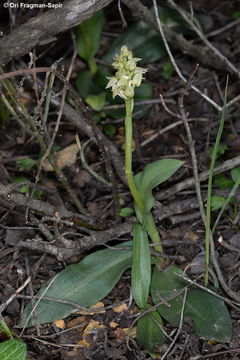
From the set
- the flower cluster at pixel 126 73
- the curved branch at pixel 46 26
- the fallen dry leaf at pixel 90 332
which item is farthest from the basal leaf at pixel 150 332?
the curved branch at pixel 46 26

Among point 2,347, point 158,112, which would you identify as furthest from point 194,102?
point 2,347

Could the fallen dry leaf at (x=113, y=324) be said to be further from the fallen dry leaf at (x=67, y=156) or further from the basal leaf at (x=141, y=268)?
the fallen dry leaf at (x=67, y=156)

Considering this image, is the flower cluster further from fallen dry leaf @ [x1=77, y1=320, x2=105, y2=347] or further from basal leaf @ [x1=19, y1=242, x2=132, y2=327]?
fallen dry leaf @ [x1=77, y1=320, x2=105, y2=347]

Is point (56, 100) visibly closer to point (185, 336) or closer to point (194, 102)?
point (194, 102)

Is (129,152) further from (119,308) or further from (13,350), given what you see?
(13,350)

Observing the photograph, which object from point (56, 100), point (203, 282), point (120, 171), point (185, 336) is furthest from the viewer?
point (56, 100)
